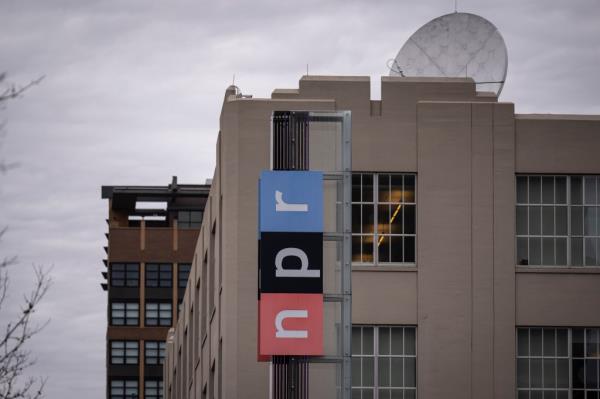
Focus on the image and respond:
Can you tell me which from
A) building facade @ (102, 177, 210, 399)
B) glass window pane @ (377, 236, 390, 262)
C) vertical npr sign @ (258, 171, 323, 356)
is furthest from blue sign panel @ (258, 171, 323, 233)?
building facade @ (102, 177, 210, 399)

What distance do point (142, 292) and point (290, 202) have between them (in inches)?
4029

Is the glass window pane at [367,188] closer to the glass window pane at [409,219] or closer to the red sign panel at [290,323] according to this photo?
the glass window pane at [409,219]

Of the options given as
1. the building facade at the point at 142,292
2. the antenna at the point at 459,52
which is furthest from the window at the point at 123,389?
the antenna at the point at 459,52

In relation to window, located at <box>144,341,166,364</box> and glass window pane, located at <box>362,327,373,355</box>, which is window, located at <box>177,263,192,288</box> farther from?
glass window pane, located at <box>362,327,373,355</box>

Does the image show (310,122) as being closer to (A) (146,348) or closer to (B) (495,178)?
(B) (495,178)

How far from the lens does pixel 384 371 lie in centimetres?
3541

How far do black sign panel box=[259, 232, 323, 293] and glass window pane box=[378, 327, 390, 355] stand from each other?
8.35 meters

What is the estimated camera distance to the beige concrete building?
35.5 metres

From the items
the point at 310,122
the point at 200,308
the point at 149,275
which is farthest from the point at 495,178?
the point at 149,275

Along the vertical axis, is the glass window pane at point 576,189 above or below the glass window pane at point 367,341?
above

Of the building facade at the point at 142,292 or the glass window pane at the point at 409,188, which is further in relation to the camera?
the building facade at the point at 142,292

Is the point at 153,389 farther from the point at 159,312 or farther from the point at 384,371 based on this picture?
the point at 384,371

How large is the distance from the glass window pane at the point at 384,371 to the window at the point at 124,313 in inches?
3734

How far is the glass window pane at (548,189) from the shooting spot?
36312 mm
